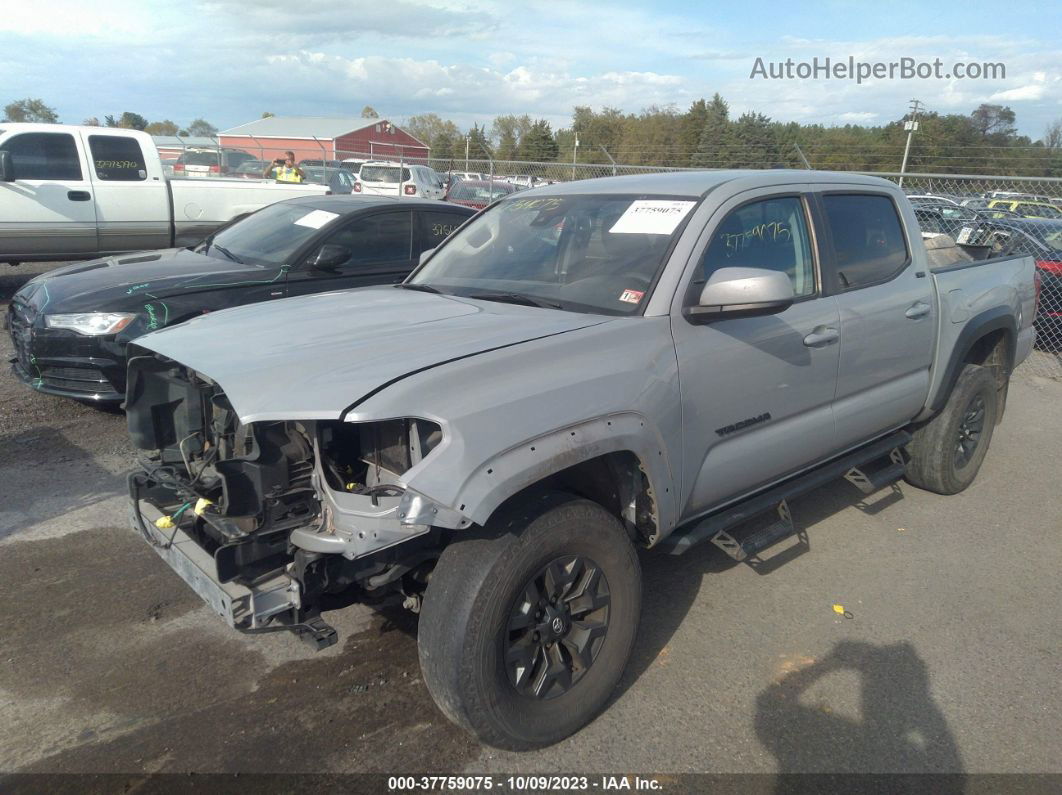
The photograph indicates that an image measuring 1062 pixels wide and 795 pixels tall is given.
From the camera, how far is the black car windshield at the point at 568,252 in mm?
3393

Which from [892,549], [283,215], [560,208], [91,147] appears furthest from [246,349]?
[91,147]

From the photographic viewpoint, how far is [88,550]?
4230 mm

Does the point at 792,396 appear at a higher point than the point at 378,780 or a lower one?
higher

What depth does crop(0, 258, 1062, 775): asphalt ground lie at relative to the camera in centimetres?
285

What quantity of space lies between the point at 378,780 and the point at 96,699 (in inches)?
48.0

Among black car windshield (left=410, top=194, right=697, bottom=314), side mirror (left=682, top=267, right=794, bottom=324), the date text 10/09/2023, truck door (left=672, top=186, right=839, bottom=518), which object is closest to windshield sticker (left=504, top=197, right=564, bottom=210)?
black car windshield (left=410, top=194, right=697, bottom=314)

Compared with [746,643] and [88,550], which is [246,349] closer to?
[88,550]

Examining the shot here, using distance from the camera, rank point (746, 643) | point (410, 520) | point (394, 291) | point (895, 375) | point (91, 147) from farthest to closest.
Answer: point (91, 147)
point (895, 375)
point (394, 291)
point (746, 643)
point (410, 520)

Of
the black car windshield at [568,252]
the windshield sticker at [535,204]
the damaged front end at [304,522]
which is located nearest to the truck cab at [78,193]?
the black car windshield at [568,252]

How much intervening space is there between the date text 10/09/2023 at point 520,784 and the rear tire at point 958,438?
3.27 metres

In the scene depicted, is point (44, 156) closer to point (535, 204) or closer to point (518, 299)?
point (535, 204)

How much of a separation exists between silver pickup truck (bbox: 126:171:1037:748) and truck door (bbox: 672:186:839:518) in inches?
0.5

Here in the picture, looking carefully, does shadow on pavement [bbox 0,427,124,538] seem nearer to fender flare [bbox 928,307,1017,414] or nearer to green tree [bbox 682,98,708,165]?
fender flare [bbox 928,307,1017,414]

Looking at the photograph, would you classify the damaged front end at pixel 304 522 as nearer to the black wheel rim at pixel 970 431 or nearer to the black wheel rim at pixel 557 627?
the black wheel rim at pixel 557 627
